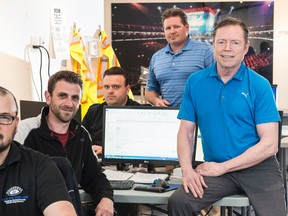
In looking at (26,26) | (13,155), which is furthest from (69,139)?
(26,26)

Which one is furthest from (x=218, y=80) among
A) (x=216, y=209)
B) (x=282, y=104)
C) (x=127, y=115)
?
(x=282, y=104)

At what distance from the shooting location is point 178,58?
3438mm

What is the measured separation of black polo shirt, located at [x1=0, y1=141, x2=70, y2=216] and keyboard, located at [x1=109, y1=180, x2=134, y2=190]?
0.65 meters

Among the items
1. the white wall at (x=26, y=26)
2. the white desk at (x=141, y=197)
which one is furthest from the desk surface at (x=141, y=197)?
the white wall at (x=26, y=26)

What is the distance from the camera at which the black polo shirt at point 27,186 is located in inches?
63.1

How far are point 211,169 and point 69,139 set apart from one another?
79 cm

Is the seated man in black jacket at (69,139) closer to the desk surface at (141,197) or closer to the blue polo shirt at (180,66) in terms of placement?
the desk surface at (141,197)

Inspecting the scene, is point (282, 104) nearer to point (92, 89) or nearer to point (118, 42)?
point (118, 42)

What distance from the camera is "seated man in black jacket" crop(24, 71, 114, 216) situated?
2.19 meters

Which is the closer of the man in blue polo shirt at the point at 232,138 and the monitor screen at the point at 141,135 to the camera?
the man in blue polo shirt at the point at 232,138

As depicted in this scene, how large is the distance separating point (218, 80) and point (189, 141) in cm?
38

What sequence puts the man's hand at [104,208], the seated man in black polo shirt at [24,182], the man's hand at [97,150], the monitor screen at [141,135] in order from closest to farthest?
the seated man in black polo shirt at [24,182] < the man's hand at [104,208] < the monitor screen at [141,135] < the man's hand at [97,150]

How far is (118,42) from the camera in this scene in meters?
6.71

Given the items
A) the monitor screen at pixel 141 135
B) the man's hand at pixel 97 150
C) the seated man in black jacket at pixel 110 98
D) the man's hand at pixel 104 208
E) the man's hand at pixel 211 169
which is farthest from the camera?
the seated man in black jacket at pixel 110 98
